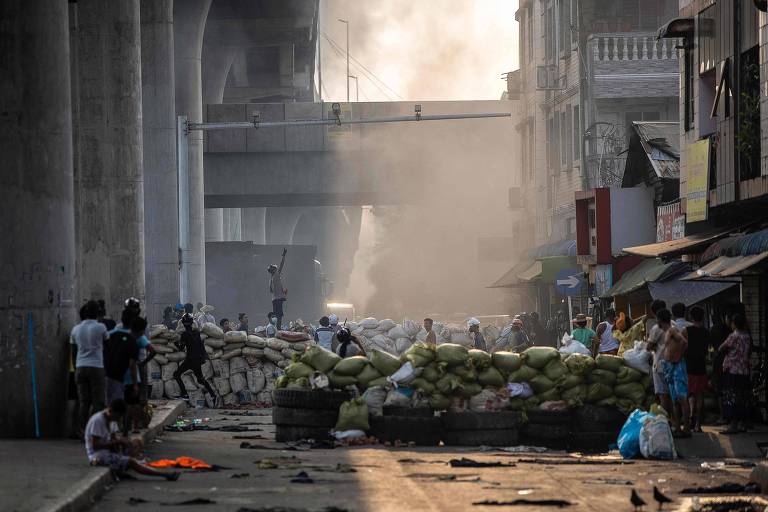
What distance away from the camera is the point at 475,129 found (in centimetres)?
5862

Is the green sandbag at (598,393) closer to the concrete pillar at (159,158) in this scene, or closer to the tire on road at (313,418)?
the tire on road at (313,418)

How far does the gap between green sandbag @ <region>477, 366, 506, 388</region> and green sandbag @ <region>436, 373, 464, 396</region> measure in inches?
10.5

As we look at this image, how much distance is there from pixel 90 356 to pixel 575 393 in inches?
229

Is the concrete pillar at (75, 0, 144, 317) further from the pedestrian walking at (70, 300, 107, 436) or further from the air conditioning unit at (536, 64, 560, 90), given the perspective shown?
the air conditioning unit at (536, 64, 560, 90)

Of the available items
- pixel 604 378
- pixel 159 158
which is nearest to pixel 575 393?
pixel 604 378

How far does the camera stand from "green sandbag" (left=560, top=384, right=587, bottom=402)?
18969 mm

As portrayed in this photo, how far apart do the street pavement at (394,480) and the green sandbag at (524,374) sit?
1.38 m

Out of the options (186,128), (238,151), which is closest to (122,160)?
(186,128)

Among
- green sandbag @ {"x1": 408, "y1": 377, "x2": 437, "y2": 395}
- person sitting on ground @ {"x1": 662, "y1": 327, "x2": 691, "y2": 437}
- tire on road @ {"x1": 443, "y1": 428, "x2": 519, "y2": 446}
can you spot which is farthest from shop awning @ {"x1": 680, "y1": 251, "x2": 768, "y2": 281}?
green sandbag @ {"x1": 408, "y1": 377, "x2": 437, "y2": 395}

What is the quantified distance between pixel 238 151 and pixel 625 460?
4085cm

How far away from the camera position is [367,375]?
19.2m

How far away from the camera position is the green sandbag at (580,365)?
62.3 ft

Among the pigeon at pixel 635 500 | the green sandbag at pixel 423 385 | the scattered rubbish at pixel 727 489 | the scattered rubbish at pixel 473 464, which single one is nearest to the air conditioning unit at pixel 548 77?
the green sandbag at pixel 423 385

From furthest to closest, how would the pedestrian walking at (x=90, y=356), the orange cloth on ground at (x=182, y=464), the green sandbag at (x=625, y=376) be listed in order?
the green sandbag at (x=625, y=376) < the pedestrian walking at (x=90, y=356) < the orange cloth on ground at (x=182, y=464)
